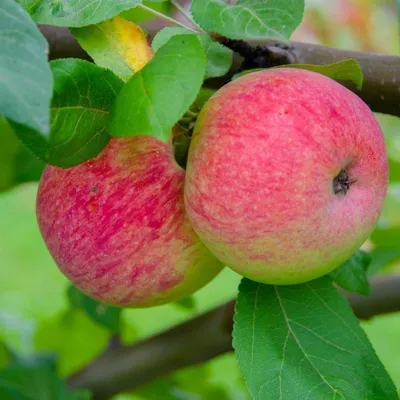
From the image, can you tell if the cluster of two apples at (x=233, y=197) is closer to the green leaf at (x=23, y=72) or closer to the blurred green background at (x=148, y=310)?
the green leaf at (x=23, y=72)

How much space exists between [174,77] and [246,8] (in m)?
0.16

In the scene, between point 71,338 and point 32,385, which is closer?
point 32,385

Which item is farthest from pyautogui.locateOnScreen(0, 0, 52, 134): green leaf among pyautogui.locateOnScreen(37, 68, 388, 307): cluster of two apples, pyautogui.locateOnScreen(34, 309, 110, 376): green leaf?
pyautogui.locateOnScreen(34, 309, 110, 376): green leaf

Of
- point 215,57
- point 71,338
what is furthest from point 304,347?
point 71,338

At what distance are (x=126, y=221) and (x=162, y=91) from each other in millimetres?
188

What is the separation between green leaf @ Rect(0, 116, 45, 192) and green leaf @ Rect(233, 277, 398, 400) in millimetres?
543

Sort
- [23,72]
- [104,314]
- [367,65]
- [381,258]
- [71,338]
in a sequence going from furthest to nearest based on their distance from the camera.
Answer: [71,338], [381,258], [104,314], [367,65], [23,72]

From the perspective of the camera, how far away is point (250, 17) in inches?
33.0

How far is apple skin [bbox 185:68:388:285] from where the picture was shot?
2.52 feet

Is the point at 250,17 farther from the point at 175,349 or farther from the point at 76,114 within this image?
the point at 175,349

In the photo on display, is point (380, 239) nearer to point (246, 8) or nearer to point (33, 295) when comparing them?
point (246, 8)

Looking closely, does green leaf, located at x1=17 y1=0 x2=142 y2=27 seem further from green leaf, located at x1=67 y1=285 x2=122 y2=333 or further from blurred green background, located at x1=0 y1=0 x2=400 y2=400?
green leaf, located at x1=67 y1=285 x2=122 y2=333

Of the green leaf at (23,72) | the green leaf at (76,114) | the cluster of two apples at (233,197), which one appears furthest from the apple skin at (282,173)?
the green leaf at (23,72)

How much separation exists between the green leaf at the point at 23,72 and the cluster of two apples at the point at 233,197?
0.23 meters
